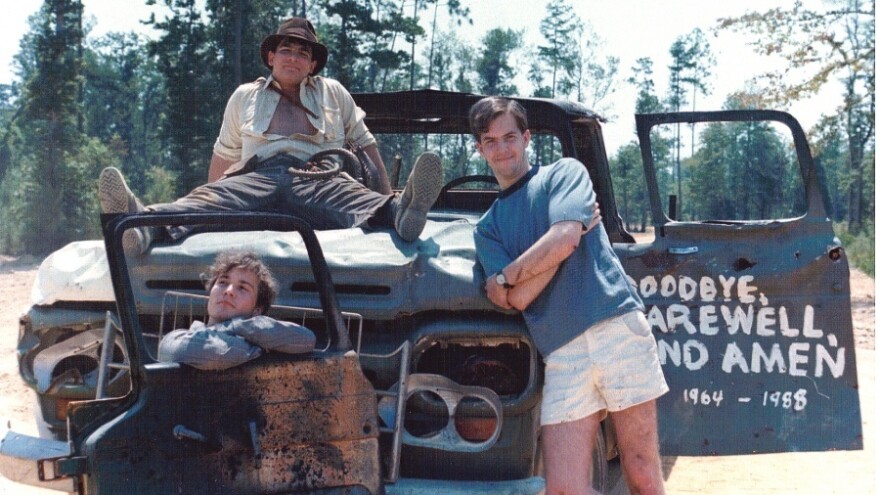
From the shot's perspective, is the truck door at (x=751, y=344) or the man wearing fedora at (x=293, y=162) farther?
the truck door at (x=751, y=344)

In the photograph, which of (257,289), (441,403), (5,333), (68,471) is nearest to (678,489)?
(441,403)

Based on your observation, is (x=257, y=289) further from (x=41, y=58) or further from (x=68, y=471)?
(x=41, y=58)

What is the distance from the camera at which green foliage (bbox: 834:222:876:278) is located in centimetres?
1362

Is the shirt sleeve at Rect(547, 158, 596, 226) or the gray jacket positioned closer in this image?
the gray jacket

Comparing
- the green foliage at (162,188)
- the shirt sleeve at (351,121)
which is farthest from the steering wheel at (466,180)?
the green foliage at (162,188)

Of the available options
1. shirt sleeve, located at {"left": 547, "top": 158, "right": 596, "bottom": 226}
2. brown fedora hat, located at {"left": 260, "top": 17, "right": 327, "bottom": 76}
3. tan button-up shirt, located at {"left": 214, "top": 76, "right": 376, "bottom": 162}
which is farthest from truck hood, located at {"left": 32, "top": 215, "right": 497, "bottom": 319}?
brown fedora hat, located at {"left": 260, "top": 17, "right": 327, "bottom": 76}

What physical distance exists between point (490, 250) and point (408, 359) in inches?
18.8

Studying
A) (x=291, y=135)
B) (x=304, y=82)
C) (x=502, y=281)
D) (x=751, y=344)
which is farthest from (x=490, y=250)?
(x=304, y=82)

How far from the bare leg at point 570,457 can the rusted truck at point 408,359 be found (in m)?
0.19

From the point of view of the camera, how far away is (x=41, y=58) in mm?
22125

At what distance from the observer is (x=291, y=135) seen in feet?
15.2

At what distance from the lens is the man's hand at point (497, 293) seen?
2.98 meters

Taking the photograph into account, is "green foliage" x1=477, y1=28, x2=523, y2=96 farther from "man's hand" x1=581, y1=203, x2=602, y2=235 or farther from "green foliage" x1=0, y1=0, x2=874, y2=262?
"man's hand" x1=581, y1=203, x2=602, y2=235

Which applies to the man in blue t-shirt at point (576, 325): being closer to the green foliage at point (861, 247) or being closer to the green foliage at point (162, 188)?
the green foliage at point (861, 247)
